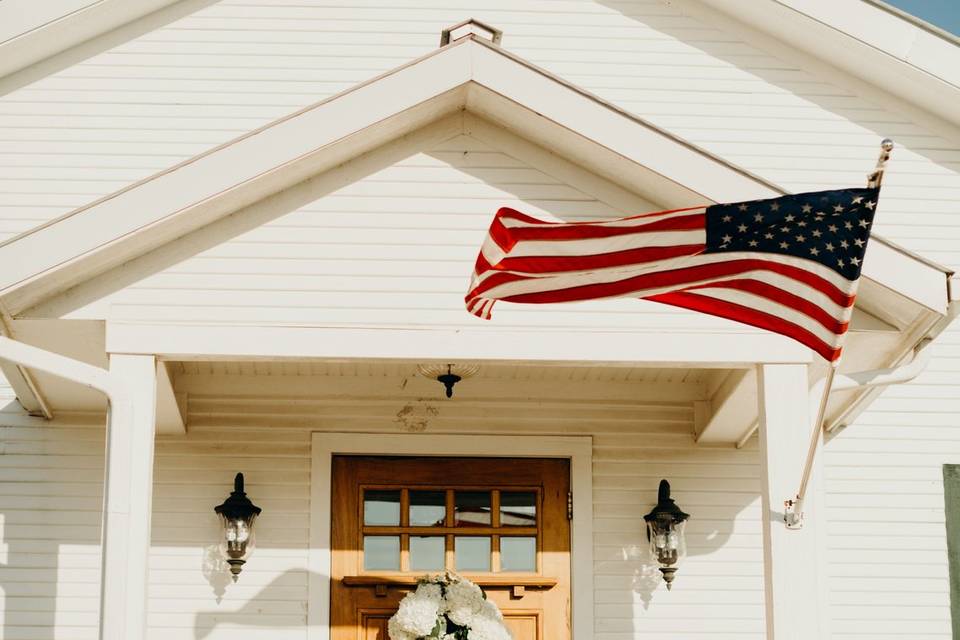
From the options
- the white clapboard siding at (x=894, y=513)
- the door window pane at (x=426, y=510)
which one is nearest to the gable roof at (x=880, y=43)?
the white clapboard siding at (x=894, y=513)

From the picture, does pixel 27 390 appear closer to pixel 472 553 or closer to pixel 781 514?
pixel 472 553

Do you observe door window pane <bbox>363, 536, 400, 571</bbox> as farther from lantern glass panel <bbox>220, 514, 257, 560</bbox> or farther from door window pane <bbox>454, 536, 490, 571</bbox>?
lantern glass panel <bbox>220, 514, 257, 560</bbox>

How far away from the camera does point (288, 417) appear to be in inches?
322

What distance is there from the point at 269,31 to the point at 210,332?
3381 mm

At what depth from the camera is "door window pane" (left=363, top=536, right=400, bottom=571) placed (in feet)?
26.3

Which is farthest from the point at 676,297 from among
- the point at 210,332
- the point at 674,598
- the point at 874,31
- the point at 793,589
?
the point at 874,31

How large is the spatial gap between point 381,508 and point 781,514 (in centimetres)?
248

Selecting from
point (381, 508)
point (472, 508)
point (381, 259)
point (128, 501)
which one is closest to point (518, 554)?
point (472, 508)

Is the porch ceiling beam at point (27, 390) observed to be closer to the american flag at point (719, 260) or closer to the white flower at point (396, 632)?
the white flower at point (396, 632)

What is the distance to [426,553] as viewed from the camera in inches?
318

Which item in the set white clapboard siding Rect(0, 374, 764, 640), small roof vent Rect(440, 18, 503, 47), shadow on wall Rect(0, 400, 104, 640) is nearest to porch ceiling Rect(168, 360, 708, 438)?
white clapboard siding Rect(0, 374, 764, 640)

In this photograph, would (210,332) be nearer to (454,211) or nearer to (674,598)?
(454,211)

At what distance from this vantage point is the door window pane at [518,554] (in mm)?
8094

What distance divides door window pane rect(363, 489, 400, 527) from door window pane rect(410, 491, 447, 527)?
88 mm
